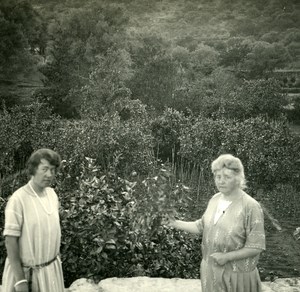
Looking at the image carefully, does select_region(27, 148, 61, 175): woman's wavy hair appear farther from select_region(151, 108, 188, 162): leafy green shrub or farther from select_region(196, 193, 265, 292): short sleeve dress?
select_region(151, 108, 188, 162): leafy green shrub

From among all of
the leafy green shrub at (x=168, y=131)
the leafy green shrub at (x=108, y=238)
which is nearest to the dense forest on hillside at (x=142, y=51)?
the leafy green shrub at (x=168, y=131)

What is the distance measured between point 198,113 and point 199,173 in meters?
1.21

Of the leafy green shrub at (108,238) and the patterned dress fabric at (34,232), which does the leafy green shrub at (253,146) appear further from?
the patterned dress fabric at (34,232)

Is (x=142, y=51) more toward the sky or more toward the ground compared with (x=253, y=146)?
more toward the sky

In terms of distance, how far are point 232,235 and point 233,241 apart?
0.04 metres

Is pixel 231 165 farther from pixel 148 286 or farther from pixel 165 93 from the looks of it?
pixel 165 93

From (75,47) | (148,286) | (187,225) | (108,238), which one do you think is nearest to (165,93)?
(75,47)

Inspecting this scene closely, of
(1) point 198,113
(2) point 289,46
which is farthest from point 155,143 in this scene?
(2) point 289,46

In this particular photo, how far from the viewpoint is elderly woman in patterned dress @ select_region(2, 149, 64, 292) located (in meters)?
2.39

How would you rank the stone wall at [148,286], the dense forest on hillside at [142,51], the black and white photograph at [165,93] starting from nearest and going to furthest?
the stone wall at [148,286] → the black and white photograph at [165,93] → the dense forest on hillside at [142,51]

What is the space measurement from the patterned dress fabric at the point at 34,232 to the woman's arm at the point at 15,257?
4 cm

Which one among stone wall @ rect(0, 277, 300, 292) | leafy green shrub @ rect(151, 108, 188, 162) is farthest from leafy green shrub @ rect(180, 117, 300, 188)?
stone wall @ rect(0, 277, 300, 292)

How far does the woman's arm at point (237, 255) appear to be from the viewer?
102 inches

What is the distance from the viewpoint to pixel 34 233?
245cm
